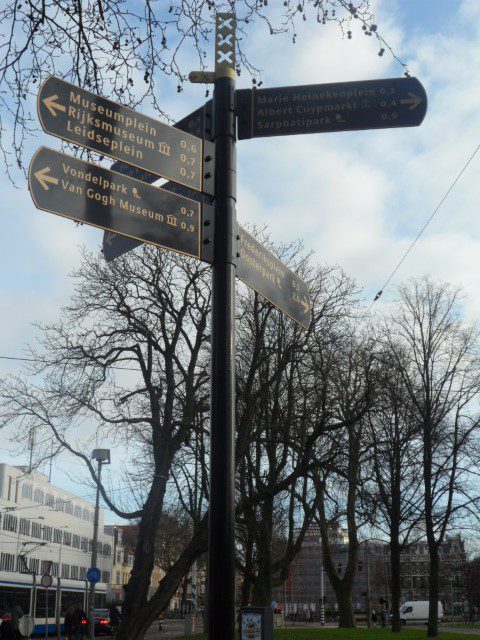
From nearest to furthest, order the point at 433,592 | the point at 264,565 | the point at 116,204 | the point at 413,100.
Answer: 1. the point at 116,204
2. the point at 413,100
3. the point at 264,565
4. the point at 433,592

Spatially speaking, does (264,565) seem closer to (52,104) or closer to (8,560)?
(52,104)

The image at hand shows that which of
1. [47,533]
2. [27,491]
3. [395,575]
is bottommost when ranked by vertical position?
[395,575]

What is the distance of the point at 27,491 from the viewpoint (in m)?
58.5

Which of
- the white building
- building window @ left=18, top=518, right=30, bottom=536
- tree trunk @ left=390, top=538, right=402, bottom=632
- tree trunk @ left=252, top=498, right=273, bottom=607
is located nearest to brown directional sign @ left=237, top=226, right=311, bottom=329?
tree trunk @ left=252, top=498, right=273, bottom=607

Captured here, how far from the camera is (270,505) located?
81.6 feet

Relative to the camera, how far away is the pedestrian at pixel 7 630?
79.2ft

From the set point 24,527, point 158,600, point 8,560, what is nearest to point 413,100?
point 158,600

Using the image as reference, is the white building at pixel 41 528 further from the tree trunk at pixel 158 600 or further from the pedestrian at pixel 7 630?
the tree trunk at pixel 158 600

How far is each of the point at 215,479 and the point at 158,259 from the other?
671 inches

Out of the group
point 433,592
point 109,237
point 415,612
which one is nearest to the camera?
point 109,237

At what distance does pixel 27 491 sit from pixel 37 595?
78.4ft

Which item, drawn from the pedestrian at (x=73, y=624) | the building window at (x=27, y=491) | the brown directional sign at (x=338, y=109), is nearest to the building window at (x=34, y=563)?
the building window at (x=27, y=491)

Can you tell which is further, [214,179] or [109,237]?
[109,237]

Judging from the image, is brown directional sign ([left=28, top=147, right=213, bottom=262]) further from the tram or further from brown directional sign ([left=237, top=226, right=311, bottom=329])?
the tram
